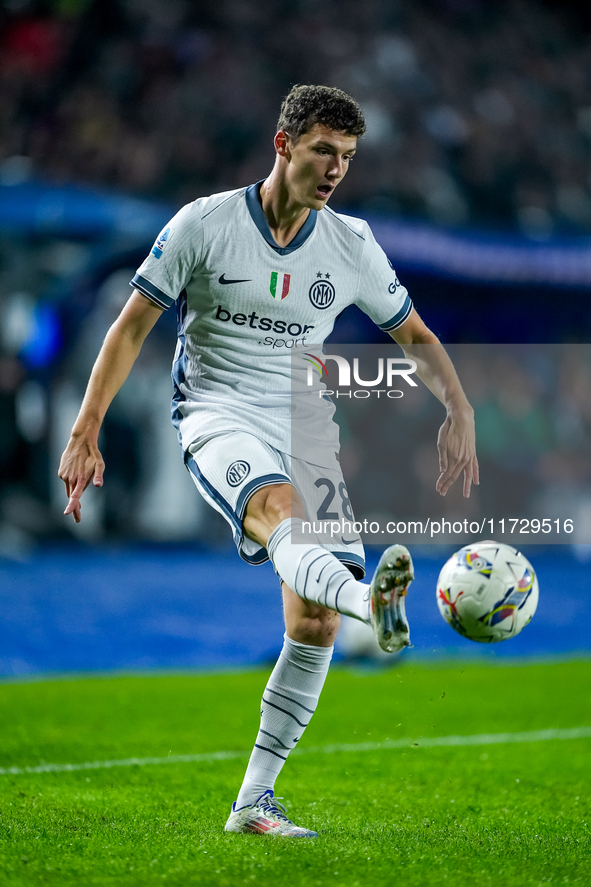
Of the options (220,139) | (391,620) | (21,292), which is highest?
(220,139)

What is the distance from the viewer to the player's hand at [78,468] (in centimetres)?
349

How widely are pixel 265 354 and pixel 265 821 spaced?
5.28ft

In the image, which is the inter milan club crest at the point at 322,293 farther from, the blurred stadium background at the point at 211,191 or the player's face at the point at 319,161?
the blurred stadium background at the point at 211,191

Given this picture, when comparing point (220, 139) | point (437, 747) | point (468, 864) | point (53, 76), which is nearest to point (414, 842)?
point (468, 864)

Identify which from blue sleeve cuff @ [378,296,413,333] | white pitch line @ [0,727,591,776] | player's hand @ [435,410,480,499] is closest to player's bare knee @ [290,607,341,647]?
player's hand @ [435,410,480,499]

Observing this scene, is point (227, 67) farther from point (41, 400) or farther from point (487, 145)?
point (41, 400)

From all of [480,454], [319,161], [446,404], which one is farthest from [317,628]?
[480,454]

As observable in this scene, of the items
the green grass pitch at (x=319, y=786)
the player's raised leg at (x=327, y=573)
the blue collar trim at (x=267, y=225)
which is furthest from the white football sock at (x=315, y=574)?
the blue collar trim at (x=267, y=225)

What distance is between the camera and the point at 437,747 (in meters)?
5.64

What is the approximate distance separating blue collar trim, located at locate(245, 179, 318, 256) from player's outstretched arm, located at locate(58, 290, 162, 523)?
47 centimetres

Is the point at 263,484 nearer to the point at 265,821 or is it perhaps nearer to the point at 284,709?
the point at 284,709

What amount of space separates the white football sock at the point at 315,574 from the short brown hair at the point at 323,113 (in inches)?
52.5

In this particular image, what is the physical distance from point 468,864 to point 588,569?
452 inches

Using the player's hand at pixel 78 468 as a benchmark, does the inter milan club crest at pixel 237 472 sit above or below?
above
